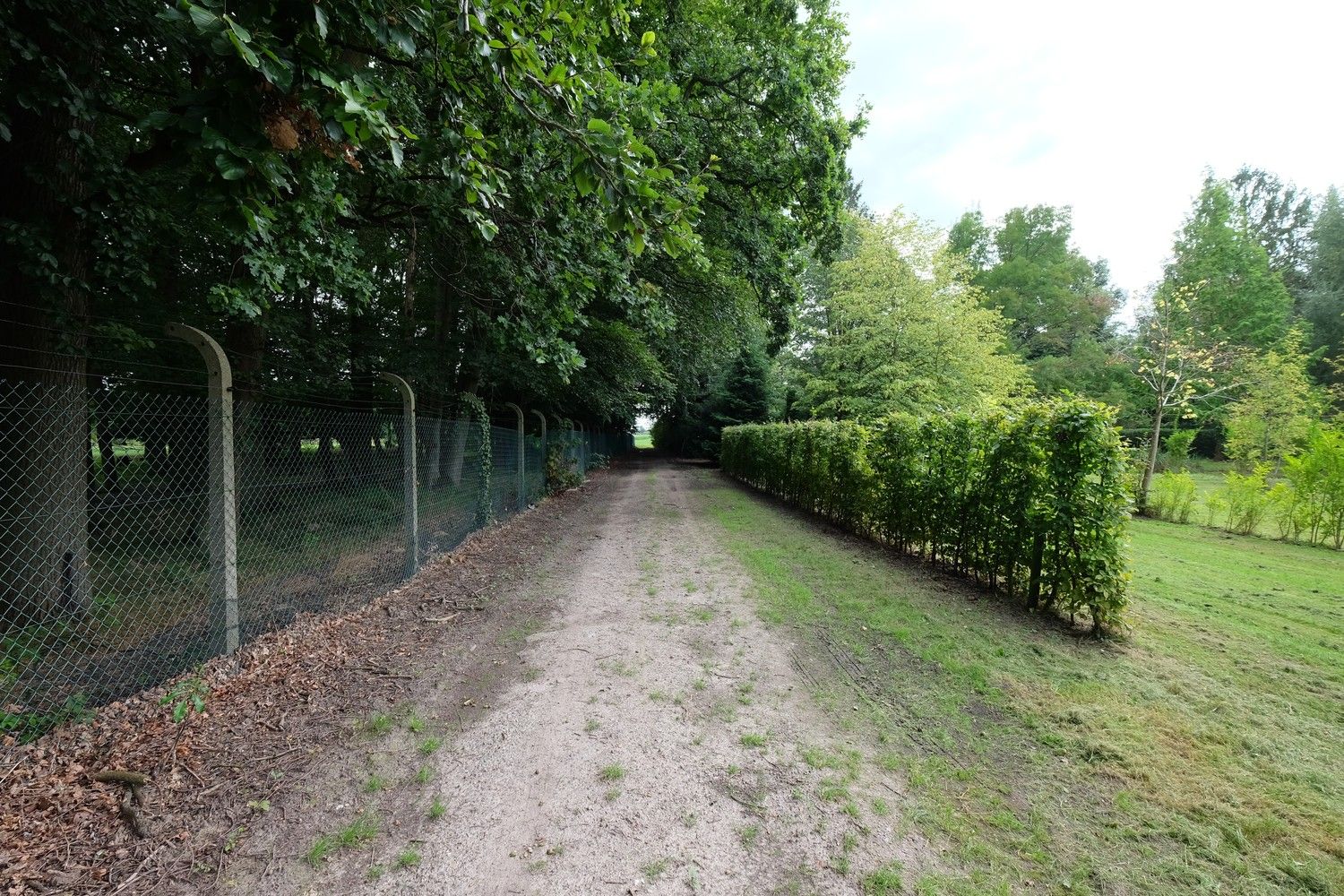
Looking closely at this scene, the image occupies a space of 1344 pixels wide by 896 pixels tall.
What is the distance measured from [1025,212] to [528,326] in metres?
49.6

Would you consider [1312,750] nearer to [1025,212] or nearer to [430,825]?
[430,825]

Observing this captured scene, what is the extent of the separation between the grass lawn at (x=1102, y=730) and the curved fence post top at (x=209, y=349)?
4.11 metres

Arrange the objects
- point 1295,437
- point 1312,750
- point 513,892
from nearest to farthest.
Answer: point 513,892, point 1312,750, point 1295,437

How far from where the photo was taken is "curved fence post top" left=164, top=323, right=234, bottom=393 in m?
3.06

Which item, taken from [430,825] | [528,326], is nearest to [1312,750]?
[430,825]

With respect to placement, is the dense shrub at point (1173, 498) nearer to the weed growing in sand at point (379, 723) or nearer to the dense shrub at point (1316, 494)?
the dense shrub at point (1316, 494)

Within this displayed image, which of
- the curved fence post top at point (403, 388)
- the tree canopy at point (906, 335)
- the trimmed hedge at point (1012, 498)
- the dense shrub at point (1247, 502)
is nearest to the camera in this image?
the trimmed hedge at point (1012, 498)

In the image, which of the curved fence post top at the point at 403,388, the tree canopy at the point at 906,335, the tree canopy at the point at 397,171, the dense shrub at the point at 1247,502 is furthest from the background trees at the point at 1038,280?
the curved fence post top at the point at 403,388

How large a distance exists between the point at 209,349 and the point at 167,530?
1.91m

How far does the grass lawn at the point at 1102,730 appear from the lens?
1.97 metres

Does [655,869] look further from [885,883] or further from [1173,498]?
[1173,498]

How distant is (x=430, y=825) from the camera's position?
210 centimetres

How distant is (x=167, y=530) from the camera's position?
160 inches

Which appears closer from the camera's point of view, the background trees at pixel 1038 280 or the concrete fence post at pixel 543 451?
the concrete fence post at pixel 543 451
